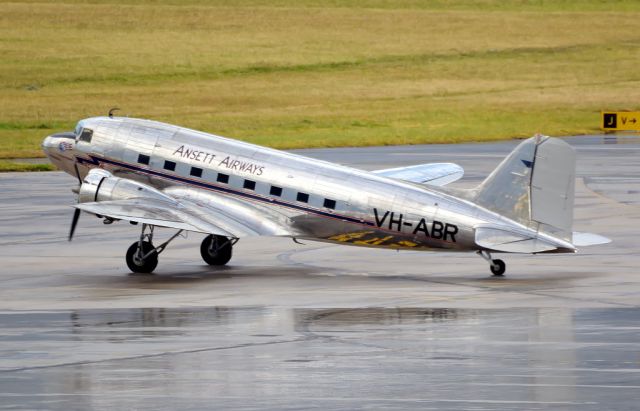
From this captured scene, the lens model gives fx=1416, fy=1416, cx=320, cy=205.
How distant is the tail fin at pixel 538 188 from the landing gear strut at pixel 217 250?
24.2 feet

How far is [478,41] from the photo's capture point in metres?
149

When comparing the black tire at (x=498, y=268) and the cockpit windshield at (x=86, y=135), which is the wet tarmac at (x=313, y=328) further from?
the cockpit windshield at (x=86, y=135)

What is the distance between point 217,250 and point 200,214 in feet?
6.65

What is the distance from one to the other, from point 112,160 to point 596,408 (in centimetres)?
2049

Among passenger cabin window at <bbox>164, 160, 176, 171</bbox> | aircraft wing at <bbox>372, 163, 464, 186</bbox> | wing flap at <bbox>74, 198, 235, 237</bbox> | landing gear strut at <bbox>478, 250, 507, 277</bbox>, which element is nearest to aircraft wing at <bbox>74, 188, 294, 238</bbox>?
wing flap at <bbox>74, 198, 235, 237</bbox>

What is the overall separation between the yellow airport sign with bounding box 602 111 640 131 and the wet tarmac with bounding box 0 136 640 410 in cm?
5378

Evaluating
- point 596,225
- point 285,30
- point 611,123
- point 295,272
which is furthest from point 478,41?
point 295,272

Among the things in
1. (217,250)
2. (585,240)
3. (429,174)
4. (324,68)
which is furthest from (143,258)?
(324,68)

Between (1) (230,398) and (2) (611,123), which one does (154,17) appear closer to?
(2) (611,123)

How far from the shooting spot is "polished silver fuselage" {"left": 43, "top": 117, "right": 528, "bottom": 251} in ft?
105

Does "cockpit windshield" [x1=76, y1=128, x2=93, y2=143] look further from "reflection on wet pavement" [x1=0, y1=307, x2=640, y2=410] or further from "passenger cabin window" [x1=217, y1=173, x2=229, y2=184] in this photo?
"reflection on wet pavement" [x1=0, y1=307, x2=640, y2=410]

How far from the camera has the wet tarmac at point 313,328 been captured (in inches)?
783

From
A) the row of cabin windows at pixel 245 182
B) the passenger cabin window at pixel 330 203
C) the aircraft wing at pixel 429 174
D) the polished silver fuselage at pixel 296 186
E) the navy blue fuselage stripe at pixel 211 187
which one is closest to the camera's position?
the polished silver fuselage at pixel 296 186

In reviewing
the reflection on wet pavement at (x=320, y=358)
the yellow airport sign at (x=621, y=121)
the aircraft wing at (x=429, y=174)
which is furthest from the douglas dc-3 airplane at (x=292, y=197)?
the yellow airport sign at (x=621, y=121)
